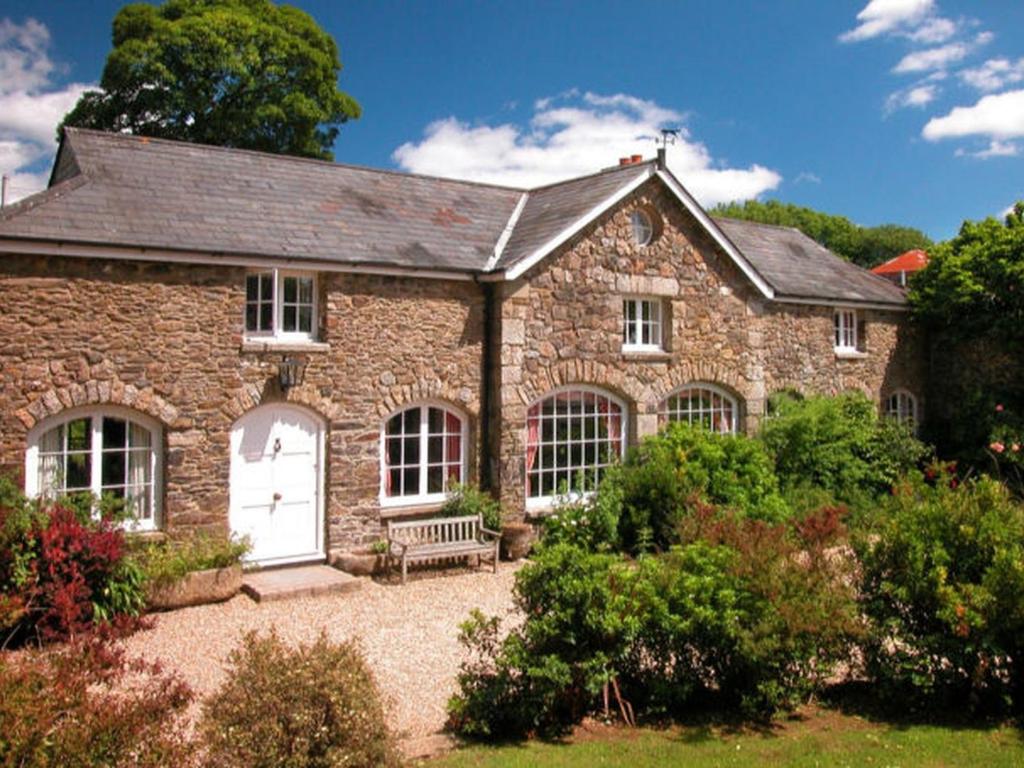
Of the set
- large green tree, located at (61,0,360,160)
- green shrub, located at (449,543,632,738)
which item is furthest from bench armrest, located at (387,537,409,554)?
large green tree, located at (61,0,360,160)

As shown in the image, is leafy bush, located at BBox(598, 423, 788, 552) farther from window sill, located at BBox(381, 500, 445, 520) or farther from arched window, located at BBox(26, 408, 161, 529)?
arched window, located at BBox(26, 408, 161, 529)

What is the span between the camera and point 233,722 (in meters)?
5.18

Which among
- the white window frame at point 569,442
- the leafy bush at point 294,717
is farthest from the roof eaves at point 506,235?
the leafy bush at point 294,717

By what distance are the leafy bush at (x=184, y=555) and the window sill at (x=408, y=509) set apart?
2.13 metres

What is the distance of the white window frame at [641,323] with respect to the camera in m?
16.3

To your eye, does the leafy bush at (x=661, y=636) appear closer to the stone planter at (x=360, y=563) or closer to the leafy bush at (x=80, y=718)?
the leafy bush at (x=80, y=718)

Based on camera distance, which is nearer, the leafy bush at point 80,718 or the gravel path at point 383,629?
the leafy bush at point 80,718

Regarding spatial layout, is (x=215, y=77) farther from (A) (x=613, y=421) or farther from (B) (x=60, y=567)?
(B) (x=60, y=567)

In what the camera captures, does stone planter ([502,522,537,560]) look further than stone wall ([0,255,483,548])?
Yes

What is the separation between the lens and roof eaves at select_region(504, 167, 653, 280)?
14242mm

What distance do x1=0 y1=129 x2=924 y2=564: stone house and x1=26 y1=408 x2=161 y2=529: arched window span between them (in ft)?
0.09

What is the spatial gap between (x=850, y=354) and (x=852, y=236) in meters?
41.7

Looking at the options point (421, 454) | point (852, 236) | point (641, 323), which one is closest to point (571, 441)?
point (641, 323)

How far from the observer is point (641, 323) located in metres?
16.4
